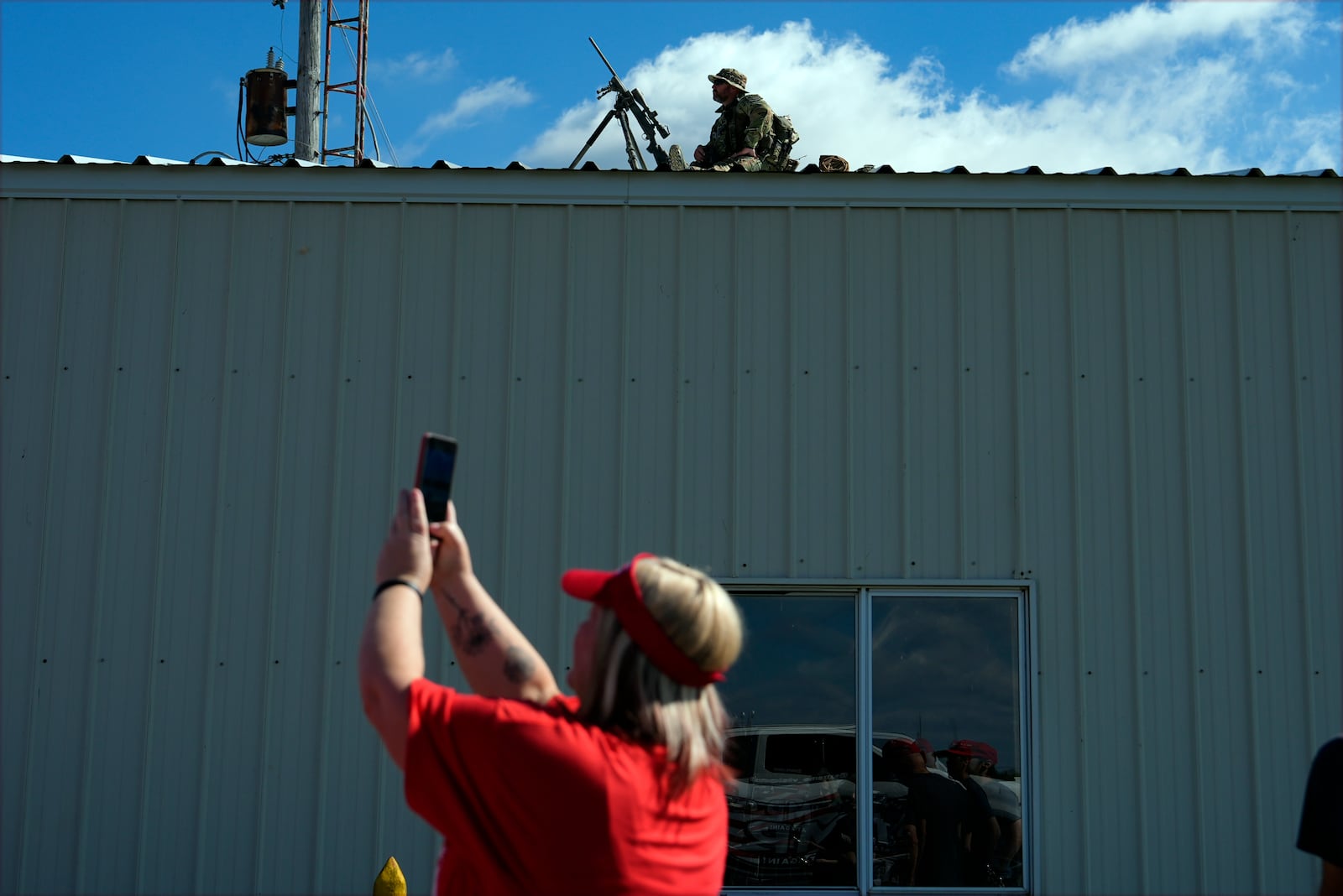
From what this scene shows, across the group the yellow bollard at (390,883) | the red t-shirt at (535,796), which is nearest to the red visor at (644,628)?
the red t-shirt at (535,796)

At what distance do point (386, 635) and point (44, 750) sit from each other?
4028mm

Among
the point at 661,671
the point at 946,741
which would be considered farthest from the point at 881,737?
the point at 661,671

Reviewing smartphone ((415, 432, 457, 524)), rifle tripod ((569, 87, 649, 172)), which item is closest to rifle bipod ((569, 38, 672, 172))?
rifle tripod ((569, 87, 649, 172))

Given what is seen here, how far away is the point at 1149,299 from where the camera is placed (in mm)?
5590

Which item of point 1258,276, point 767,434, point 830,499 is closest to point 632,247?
point 767,434

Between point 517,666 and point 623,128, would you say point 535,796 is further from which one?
point 623,128

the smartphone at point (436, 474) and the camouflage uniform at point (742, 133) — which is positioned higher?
the camouflage uniform at point (742, 133)

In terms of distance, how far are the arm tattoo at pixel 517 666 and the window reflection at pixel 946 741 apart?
323 cm

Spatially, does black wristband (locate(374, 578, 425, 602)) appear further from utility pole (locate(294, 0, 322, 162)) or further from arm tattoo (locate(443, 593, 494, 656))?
utility pole (locate(294, 0, 322, 162))

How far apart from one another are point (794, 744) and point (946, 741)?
67cm

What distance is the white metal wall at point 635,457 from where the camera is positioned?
17.1 ft

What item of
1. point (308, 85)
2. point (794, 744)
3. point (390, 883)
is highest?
point (308, 85)

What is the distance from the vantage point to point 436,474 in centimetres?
231

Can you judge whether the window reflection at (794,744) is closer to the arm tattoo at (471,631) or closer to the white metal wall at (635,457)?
the white metal wall at (635,457)
